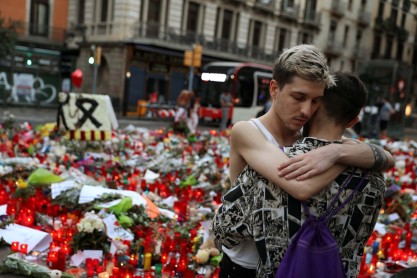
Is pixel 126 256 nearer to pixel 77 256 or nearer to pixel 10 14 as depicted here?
pixel 77 256

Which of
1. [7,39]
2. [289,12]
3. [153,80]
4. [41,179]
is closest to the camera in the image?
[41,179]

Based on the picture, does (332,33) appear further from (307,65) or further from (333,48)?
(307,65)

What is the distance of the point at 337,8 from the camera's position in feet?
133

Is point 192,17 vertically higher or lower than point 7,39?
higher

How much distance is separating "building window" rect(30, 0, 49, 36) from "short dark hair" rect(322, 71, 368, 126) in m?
28.6

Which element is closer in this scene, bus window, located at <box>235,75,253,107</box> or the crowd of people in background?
the crowd of people in background

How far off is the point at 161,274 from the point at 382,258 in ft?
6.68

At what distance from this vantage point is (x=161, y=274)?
3598 mm

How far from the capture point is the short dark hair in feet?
5.21

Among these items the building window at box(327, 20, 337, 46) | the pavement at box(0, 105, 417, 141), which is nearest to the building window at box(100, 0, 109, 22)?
the pavement at box(0, 105, 417, 141)

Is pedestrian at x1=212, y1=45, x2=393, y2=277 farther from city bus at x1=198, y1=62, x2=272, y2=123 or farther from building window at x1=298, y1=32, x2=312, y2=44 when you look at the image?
building window at x1=298, y1=32, x2=312, y2=44

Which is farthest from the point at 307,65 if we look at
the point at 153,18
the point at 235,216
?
the point at 153,18

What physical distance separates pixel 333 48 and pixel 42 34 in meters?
23.9

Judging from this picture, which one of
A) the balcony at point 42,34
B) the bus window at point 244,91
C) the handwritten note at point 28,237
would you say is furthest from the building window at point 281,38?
the handwritten note at point 28,237
